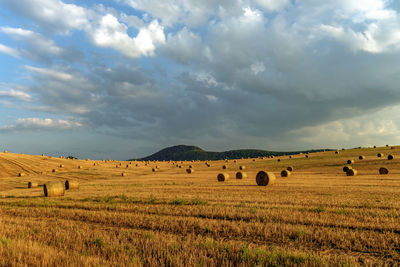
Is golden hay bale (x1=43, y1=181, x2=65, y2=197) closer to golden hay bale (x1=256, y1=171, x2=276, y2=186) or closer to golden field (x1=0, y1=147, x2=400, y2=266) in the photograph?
golden field (x1=0, y1=147, x2=400, y2=266)

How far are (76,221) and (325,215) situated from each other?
10.6 metres

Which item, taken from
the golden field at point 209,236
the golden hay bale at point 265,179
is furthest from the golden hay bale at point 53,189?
the golden hay bale at point 265,179

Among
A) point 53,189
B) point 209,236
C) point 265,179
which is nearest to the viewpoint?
point 209,236

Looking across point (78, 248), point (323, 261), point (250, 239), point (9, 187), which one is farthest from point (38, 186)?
point (323, 261)

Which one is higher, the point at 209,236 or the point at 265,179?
the point at 265,179

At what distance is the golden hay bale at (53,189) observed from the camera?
20.0m

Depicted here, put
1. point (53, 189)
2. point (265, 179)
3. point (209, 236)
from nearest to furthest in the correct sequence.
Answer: point (209, 236) < point (53, 189) < point (265, 179)

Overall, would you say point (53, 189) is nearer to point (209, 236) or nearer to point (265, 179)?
point (209, 236)

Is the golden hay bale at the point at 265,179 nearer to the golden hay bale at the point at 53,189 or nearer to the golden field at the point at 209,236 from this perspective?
the golden field at the point at 209,236

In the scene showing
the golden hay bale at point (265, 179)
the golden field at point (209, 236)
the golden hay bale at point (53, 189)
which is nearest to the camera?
the golden field at point (209, 236)

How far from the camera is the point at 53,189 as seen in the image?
797 inches

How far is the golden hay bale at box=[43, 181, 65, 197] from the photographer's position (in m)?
20.0

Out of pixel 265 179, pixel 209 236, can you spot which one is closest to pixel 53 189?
pixel 209 236

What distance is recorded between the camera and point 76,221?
37.0ft
